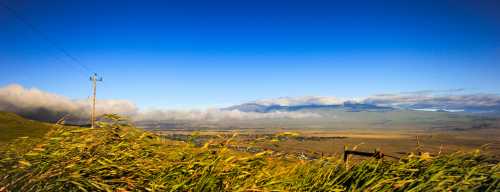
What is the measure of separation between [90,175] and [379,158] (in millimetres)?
3115

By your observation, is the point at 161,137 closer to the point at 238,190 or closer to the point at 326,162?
the point at 238,190

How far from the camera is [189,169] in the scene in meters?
3.63

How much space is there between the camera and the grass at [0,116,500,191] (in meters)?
3.29

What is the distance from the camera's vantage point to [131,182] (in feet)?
11.0

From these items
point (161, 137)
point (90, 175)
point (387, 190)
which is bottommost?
point (387, 190)

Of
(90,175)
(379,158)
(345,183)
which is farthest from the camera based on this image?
(379,158)

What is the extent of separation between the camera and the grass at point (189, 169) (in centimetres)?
329

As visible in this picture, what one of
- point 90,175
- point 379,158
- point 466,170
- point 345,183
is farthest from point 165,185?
point 466,170

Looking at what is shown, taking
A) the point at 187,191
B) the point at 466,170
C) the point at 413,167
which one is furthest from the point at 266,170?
the point at 466,170

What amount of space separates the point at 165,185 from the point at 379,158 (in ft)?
8.12

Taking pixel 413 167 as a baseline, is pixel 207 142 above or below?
above

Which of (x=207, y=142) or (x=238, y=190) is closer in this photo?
(x=238, y=190)

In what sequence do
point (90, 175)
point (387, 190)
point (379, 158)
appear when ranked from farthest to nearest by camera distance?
point (379, 158) < point (387, 190) < point (90, 175)

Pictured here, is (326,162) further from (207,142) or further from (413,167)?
(207,142)
